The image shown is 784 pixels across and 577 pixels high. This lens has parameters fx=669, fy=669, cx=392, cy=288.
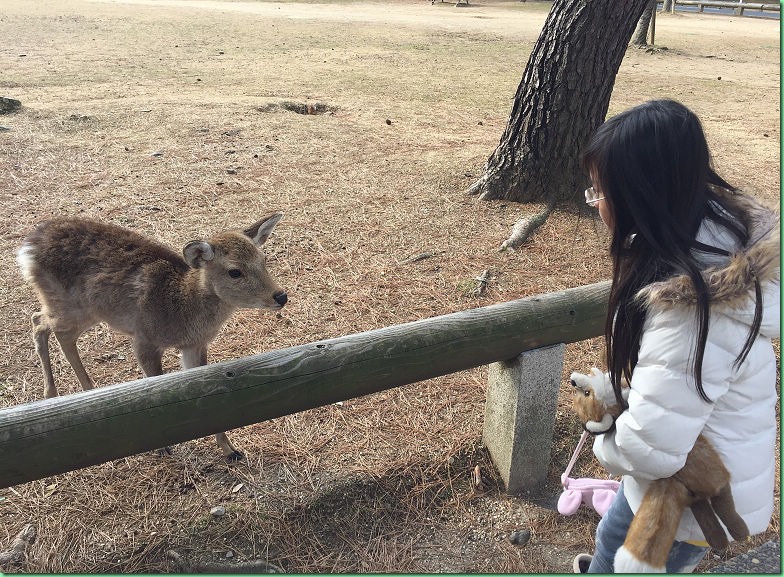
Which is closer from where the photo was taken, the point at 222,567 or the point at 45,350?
the point at 222,567

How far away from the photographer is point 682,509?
211 centimetres

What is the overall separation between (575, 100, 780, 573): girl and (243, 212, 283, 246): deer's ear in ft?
7.21

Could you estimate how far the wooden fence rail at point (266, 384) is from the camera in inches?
93.8

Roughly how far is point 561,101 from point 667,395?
485cm

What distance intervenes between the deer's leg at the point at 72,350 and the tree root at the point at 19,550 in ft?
3.70

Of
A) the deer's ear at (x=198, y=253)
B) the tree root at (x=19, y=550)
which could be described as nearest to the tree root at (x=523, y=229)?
the deer's ear at (x=198, y=253)

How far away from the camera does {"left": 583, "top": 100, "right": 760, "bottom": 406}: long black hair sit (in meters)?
2.00

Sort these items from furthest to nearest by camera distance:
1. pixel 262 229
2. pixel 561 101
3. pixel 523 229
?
pixel 561 101 < pixel 523 229 < pixel 262 229

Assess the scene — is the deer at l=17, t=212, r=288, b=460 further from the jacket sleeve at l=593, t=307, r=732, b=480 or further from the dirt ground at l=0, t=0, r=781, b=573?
the jacket sleeve at l=593, t=307, r=732, b=480

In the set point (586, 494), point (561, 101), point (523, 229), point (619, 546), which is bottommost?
point (586, 494)

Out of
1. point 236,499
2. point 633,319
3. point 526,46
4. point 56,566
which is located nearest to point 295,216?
point 236,499

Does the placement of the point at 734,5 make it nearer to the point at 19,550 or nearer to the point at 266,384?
the point at 266,384

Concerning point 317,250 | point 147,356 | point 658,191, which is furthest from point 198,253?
point 658,191

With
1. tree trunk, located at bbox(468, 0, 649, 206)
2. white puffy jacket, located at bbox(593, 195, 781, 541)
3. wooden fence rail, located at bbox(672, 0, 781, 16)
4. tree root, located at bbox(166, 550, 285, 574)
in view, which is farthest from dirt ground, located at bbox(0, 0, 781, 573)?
wooden fence rail, located at bbox(672, 0, 781, 16)
